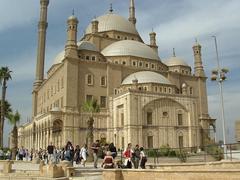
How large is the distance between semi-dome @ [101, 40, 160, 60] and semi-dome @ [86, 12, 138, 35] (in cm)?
636

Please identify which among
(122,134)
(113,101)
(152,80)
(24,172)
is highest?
(152,80)

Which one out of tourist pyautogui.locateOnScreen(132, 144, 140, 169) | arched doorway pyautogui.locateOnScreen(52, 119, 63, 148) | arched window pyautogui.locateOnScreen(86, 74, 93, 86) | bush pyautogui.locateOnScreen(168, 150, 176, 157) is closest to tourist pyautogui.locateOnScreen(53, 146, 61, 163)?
tourist pyautogui.locateOnScreen(132, 144, 140, 169)

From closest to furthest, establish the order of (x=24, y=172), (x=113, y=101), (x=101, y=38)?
(x=24, y=172)
(x=113, y=101)
(x=101, y=38)

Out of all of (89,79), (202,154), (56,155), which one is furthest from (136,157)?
(89,79)

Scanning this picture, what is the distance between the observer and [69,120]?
38.2 m

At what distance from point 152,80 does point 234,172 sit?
32290 millimetres

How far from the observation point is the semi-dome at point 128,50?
4700cm

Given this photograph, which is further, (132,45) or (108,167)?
(132,45)

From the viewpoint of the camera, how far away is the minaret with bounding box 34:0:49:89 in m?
53.5

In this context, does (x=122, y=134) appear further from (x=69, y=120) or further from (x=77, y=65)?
(x=77, y=65)

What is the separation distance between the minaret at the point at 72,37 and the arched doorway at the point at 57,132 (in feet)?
29.1

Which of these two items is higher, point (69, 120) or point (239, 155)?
point (69, 120)

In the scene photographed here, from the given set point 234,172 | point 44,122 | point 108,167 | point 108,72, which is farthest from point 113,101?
point 234,172

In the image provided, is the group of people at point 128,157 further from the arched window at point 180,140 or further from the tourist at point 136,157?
the arched window at point 180,140
